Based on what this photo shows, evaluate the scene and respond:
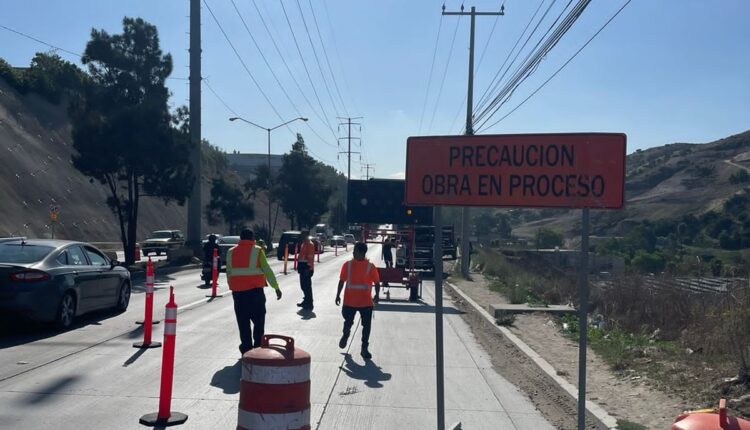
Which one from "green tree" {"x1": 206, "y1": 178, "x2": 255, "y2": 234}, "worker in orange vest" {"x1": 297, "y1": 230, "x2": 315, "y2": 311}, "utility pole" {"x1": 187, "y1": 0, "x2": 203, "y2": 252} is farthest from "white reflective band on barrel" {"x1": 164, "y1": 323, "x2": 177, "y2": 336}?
"green tree" {"x1": 206, "y1": 178, "x2": 255, "y2": 234}

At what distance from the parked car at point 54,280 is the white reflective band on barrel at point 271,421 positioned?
7606 millimetres

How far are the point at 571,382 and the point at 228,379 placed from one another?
4.23 meters

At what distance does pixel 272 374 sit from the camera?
5.55 meters

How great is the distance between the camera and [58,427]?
7098mm

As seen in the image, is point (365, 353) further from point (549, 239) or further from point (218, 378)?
point (549, 239)

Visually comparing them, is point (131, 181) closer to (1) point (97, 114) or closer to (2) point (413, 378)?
(1) point (97, 114)

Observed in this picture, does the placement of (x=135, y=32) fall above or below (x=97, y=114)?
above

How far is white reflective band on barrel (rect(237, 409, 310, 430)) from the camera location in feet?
18.1

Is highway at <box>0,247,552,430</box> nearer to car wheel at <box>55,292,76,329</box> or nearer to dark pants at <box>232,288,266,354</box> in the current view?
car wheel at <box>55,292,76,329</box>

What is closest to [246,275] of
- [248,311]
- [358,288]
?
[248,311]

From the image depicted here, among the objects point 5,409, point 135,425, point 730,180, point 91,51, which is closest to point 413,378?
point 135,425

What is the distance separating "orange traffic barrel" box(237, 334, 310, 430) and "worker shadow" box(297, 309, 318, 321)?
34.2ft

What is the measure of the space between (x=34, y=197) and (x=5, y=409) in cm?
4664

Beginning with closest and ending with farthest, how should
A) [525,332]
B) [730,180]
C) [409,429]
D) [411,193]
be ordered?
[411,193] → [409,429] → [525,332] → [730,180]
